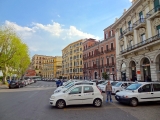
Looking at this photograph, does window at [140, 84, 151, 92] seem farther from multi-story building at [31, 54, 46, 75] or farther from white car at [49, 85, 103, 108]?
multi-story building at [31, 54, 46, 75]

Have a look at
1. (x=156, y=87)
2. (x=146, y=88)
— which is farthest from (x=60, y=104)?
(x=156, y=87)

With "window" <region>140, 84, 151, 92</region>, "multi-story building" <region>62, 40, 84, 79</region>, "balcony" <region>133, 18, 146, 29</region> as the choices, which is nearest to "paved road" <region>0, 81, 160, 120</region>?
"window" <region>140, 84, 151, 92</region>

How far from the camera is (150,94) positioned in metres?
10.4

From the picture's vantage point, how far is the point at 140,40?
82.8ft

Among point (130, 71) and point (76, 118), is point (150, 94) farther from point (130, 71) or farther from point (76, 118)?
point (130, 71)

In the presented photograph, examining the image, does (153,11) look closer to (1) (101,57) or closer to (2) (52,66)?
(1) (101,57)

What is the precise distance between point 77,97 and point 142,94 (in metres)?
4.55

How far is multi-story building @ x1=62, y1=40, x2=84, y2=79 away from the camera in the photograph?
70.0 metres

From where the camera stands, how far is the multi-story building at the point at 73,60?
70.0 metres

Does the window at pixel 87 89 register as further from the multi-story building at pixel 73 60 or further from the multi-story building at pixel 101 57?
the multi-story building at pixel 73 60

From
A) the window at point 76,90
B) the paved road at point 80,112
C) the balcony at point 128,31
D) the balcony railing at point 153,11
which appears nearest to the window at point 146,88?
the paved road at point 80,112

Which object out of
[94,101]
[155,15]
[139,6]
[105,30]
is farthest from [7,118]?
[105,30]

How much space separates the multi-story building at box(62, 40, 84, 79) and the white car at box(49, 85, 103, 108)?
56.2 m

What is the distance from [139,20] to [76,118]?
2218cm
